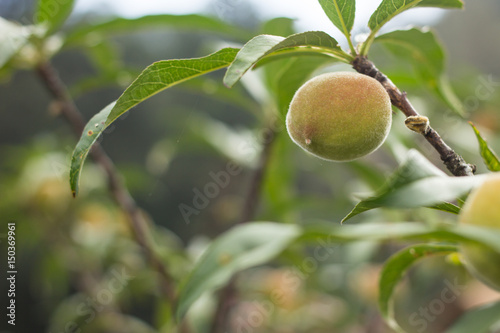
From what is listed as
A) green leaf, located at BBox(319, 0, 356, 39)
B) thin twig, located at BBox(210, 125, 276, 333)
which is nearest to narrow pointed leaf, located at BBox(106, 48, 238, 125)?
green leaf, located at BBox(319, 0, 356, 39)

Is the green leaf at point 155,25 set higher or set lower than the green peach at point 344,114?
lower

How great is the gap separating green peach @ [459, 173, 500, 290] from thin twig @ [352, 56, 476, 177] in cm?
5

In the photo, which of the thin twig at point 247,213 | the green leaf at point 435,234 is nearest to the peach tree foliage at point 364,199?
the green leaf at point 435,234

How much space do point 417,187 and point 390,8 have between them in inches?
7.8

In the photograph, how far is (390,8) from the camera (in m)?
0.41

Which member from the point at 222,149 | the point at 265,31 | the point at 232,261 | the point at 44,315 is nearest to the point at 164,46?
the point at 44,315

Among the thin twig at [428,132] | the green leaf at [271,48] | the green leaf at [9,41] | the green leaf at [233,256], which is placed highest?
the green leaf at [271,48]

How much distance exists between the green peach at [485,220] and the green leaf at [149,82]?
22cm

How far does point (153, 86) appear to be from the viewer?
389mm

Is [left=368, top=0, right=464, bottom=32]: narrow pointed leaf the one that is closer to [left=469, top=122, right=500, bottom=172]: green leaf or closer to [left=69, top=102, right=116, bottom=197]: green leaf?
[left=469, top=122, right=500, bottom=172]: green leaf

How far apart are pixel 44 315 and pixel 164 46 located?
7.20 feet

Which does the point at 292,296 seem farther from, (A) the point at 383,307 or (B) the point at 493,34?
(B) the point at 493,34

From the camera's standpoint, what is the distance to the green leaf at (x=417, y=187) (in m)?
0.28

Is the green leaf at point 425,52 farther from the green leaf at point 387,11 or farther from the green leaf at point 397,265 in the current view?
the green leaf at point 397,265
